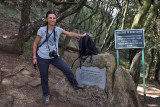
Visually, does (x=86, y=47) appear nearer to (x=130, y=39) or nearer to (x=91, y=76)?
(x=91, y=76)

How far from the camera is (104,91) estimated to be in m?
3.89

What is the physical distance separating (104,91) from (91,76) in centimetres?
51

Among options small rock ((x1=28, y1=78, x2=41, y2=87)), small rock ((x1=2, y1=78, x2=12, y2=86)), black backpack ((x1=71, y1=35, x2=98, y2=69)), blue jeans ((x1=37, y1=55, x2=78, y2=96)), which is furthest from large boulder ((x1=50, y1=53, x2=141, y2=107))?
small rock ((x1=2, y1=78, x2=12, y2=86))

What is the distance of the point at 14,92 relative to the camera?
3.84 m

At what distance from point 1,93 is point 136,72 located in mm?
4554

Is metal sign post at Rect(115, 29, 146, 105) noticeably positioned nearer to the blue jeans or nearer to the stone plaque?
the stone plaque

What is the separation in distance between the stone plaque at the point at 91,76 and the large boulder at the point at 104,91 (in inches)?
3.4

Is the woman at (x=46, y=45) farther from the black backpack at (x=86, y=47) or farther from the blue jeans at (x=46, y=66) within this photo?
the black backpack at (x=86, y=47)

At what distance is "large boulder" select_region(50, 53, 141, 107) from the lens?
12.5 ft

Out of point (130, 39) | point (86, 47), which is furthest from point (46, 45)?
point (130, 39)

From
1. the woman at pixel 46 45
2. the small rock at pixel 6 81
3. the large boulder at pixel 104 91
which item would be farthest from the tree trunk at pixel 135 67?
→ the small rock at pixel 6 81

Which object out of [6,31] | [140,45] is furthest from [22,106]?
[6,31]

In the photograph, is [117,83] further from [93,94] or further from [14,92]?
[14,92]

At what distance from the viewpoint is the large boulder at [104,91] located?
3.82 m
